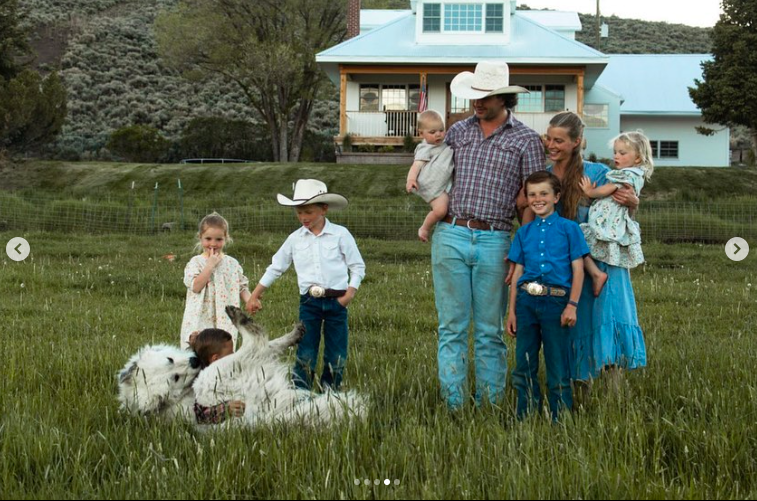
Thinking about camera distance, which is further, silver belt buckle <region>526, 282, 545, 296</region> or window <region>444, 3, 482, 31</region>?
window <region>444, 3, 482, 31</region>

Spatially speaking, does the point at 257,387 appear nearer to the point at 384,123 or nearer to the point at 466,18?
the point at 384,123

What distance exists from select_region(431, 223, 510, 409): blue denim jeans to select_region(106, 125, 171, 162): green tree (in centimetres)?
3321

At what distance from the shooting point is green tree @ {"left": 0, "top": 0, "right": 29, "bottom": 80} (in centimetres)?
3400

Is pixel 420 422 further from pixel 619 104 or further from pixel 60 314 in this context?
pixel 619 104

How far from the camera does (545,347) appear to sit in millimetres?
5883

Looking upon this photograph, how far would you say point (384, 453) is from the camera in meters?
4.76

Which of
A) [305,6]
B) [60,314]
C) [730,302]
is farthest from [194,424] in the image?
[305,6]

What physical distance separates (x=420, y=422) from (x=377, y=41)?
30676 millimetres

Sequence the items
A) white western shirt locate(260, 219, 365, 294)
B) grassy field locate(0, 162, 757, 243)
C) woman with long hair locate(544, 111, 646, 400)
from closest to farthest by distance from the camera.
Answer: woman with long hair locate(544, 111, 646, 400) → white western shirt locate(260, 219, 365, 294) → grassy field locate(0, 162, 757, 243)

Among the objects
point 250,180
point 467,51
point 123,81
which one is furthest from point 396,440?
point 123,81

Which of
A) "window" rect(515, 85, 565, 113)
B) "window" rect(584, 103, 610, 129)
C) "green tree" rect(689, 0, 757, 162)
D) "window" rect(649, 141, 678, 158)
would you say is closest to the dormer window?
"window" rect(515, 85, 565, 113)

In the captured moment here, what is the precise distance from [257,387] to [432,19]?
31788 mm

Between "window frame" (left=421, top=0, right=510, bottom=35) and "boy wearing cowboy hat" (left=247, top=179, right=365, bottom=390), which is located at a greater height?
"window frame" (left=421, top=0, right=510, bottom=35)

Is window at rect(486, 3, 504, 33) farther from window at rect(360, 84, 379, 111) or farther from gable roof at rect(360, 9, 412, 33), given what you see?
gable roof at rect(360, 9, 412, 33)
